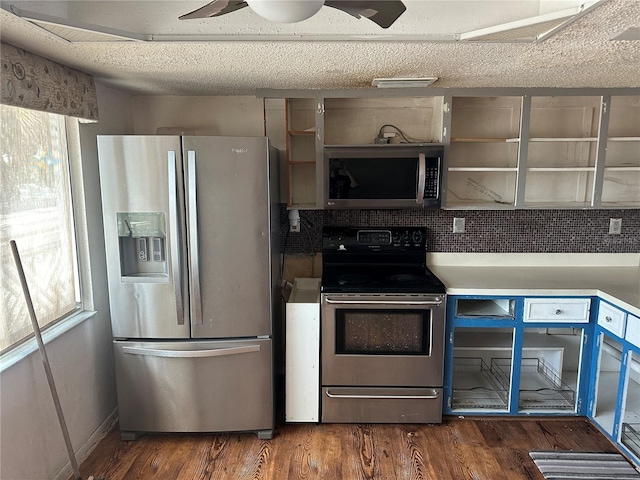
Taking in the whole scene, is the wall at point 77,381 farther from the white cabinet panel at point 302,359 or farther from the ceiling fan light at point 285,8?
the ceiling fan light at point 285,8

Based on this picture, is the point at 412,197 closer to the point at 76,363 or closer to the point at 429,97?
the point at 429,97

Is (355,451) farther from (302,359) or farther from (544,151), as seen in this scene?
(544,151)

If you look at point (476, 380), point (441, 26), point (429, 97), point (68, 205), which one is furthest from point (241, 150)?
point (476, 380)

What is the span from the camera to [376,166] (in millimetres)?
2512

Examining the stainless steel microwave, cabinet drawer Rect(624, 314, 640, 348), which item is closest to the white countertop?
cabinet drawer Rect(624, 314, 640, 348)

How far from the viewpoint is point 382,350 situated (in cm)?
246

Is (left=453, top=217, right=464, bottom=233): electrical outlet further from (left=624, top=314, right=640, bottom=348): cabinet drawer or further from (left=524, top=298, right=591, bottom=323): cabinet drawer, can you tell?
(left=624, top=314, right=640, bottom=348): cabinet drawer

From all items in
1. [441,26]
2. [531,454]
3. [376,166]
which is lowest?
[531,454]

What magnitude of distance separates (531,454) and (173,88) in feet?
9.84

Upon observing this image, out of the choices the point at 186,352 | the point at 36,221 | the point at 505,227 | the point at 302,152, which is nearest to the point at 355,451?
the point at 186,352

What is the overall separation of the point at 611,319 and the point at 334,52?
2043mm

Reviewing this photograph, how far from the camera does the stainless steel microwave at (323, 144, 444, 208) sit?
249 centimetres

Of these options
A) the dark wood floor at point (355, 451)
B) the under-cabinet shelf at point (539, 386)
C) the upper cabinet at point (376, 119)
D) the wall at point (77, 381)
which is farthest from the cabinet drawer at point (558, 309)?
the wall at point (77, 381)

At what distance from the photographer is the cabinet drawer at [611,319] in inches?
86.1
